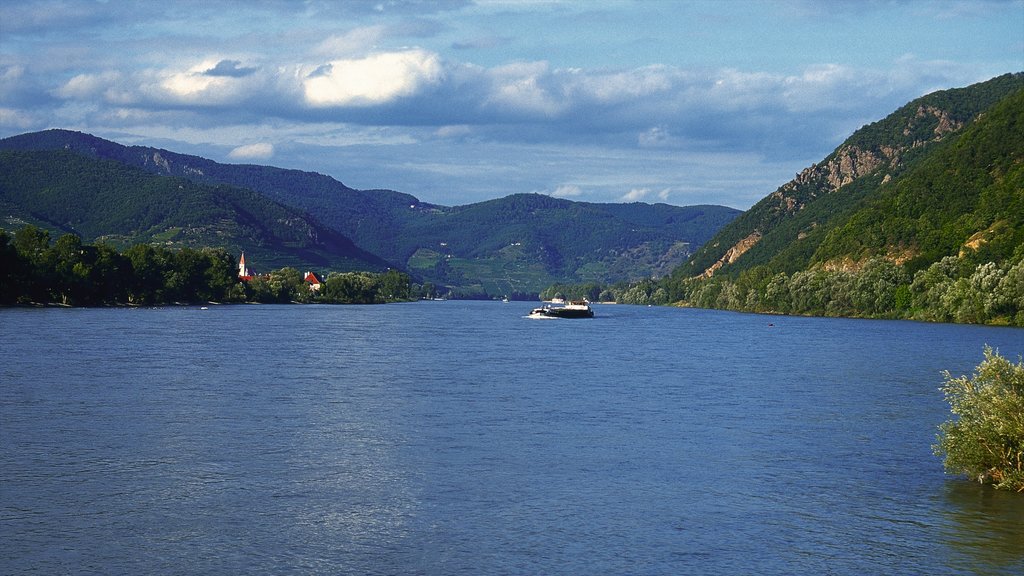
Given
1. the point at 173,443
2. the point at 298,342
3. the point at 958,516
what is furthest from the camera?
the point at 298,342

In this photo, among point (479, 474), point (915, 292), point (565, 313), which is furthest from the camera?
Result: point (565, 313)

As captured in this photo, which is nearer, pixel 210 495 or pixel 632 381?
Answer: pixel 210 495

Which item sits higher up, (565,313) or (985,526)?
(565,313)

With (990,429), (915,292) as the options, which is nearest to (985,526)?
(990,429)

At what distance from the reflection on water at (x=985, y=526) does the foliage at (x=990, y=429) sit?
0.54 m

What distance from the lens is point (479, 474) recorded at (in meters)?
32.2

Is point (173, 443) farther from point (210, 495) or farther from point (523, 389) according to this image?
point (523, 389)

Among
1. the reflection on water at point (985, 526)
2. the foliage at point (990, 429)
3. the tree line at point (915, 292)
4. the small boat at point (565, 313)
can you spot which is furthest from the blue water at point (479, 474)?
the small boat at point (565, 313)

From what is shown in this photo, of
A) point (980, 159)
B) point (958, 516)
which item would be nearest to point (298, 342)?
point (958, 516)

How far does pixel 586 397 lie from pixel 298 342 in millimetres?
47132

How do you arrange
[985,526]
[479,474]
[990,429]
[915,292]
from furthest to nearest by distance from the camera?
[915,292] < [479,474] < [990,429] < [985,526]

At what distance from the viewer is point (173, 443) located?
36.9m

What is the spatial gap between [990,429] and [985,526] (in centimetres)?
378

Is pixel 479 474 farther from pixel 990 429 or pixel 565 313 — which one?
pixel 565 313
